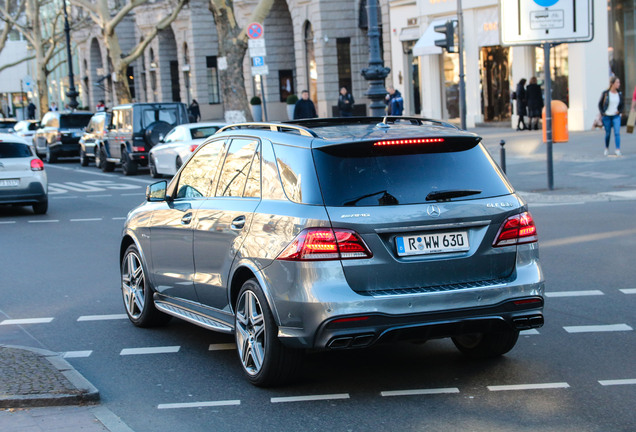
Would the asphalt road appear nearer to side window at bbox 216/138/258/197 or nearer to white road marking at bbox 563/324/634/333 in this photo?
white road marking at bbox 563/324/634/333

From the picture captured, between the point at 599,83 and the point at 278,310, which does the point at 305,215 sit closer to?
the point at 278,310

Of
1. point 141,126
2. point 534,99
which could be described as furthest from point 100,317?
point 534,99

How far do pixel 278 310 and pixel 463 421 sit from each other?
126cm

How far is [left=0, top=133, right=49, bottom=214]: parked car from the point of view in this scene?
60.0 ft

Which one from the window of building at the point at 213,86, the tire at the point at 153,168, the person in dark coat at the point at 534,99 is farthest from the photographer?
the window of building at the point at 213,86

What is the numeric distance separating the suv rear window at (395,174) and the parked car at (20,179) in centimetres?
1339

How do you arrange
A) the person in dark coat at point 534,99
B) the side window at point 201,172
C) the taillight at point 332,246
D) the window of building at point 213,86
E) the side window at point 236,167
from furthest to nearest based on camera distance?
the window of building at point 213,86
the person in dark coat at point 534,99
the side window at point 201,172
the side window at point 236,167
the taillight at point 332,246

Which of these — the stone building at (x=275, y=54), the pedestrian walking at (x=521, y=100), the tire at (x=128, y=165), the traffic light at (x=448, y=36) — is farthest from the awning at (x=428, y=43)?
the tire at (x=128, y=165)

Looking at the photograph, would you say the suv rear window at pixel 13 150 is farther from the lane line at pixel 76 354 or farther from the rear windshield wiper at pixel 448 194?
the rear windshield wiper at pixel 448 194

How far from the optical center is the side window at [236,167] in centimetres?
673

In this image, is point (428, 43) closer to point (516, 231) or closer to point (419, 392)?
point (516, 231)

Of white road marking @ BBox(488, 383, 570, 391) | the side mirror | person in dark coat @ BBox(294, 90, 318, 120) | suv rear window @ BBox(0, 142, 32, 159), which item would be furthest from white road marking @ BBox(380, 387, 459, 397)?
person in dark coat @ BBox(294, 90, 318, 120)

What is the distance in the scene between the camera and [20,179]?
60.2 ft

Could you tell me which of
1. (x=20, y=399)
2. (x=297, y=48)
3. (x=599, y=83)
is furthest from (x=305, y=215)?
(x=297, y=48)
